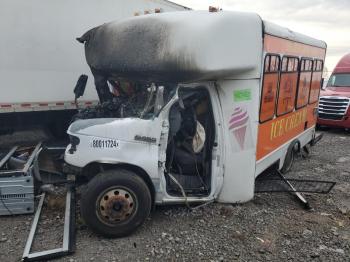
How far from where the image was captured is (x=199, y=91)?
5.15 meters

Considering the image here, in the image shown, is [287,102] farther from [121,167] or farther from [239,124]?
[121,167]

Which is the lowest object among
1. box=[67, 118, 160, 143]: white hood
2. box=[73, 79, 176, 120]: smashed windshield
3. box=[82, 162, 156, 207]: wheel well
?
box=[82, 162, 156, 207]: wheel well

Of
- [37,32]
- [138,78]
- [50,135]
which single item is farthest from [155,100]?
[50,135]

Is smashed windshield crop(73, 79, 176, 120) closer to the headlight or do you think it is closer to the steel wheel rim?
the headlight

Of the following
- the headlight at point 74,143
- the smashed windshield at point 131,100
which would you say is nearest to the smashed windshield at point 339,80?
the smashed windshield at point 131,100

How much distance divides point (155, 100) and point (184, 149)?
0.88 meters

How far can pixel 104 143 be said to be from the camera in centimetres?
457

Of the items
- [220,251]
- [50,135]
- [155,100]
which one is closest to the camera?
[220,251]

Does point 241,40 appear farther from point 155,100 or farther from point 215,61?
point 155,100

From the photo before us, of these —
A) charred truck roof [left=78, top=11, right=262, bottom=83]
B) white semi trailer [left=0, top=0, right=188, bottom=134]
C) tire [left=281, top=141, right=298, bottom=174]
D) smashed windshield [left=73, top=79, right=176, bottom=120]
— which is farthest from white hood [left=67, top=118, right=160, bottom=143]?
tire [left=281, top=141, right=298, bottom=174]

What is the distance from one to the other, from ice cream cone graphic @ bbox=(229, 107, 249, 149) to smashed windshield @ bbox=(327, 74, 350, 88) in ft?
33.8

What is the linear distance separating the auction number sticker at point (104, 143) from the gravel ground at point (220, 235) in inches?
43.3

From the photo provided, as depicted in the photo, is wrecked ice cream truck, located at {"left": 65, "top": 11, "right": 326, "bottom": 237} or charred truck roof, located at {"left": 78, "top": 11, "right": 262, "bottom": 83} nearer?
charred truck roof, located at {"left": 78, "top": 11, "right": 262, "bottom": 83}

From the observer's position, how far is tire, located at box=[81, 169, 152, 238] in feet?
14.7
